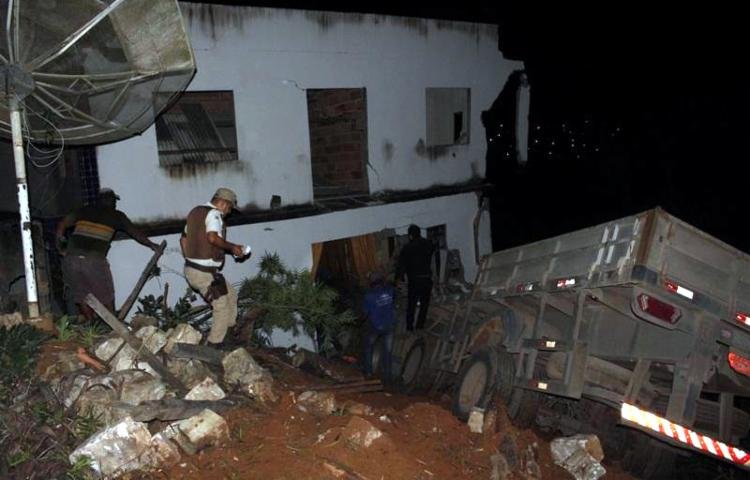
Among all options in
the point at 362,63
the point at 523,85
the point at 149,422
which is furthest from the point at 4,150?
the point at 523,85

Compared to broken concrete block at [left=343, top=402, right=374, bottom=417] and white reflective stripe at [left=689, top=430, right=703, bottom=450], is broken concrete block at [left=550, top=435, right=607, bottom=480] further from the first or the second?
broken concrete block at [left=343, top=402, right=374, bottom=417]

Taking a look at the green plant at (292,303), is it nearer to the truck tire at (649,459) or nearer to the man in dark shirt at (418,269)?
the man in dark shirt at (418,269)

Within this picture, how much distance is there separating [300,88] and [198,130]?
1.81 m

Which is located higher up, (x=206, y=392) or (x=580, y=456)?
(x=206, y=392)

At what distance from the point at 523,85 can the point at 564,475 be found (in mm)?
9978

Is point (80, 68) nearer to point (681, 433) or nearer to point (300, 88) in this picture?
point (300, 88)

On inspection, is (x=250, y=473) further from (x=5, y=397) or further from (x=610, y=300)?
(x=610, y=300)

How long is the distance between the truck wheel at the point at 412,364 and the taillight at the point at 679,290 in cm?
451

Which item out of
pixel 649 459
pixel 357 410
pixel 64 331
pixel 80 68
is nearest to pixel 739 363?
pixel 649 459

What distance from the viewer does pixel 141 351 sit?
5.87 metres

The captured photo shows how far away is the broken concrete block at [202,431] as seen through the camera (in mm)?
4867

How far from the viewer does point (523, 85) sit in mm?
13539

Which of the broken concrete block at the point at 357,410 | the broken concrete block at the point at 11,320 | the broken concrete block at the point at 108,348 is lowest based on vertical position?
the broken concrete block at the point at 357,410

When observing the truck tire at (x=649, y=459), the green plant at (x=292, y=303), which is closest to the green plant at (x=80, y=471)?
the green plant at (x=292, y=303)
